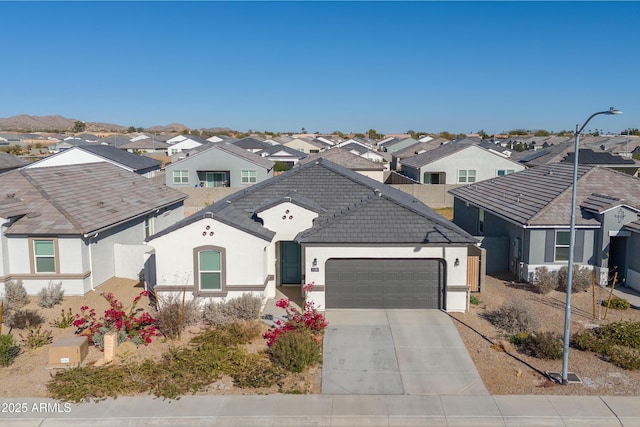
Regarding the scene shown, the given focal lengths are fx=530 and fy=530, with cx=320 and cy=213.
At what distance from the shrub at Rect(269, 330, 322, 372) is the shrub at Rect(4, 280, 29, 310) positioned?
9.95 metres

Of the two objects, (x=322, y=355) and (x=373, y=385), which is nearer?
(x=373, y=385)

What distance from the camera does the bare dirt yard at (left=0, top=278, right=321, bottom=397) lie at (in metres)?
12.6

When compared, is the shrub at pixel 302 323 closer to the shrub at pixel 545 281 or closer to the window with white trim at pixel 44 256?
the shrub at pixel 545 281

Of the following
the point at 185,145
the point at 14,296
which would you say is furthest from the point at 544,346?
the point at 185,145

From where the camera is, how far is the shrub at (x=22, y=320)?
1644 centimetres

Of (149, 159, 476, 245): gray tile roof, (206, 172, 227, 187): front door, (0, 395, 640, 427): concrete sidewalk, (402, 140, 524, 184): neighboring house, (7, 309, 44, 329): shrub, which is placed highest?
(402, 140, 524, 184): neighboring house

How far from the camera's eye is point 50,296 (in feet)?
60.8

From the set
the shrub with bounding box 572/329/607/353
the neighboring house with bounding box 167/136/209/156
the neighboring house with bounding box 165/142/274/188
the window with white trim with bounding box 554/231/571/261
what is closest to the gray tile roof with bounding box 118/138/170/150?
the neighboring house with bounding box 167/136/209/156

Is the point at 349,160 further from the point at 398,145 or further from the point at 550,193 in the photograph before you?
the point at 398,145

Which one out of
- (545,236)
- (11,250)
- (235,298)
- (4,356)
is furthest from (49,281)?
(545,236)

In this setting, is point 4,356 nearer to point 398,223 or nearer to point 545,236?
point 398,223

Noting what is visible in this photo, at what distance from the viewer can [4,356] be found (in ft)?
45.3

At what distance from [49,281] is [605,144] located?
7676 cm

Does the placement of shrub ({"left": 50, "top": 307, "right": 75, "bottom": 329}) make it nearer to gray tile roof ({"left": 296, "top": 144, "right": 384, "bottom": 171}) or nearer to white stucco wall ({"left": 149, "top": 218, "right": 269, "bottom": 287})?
white stucco wall ({"left": 149, "top": 218, "right": 269, "bottom": 287})
